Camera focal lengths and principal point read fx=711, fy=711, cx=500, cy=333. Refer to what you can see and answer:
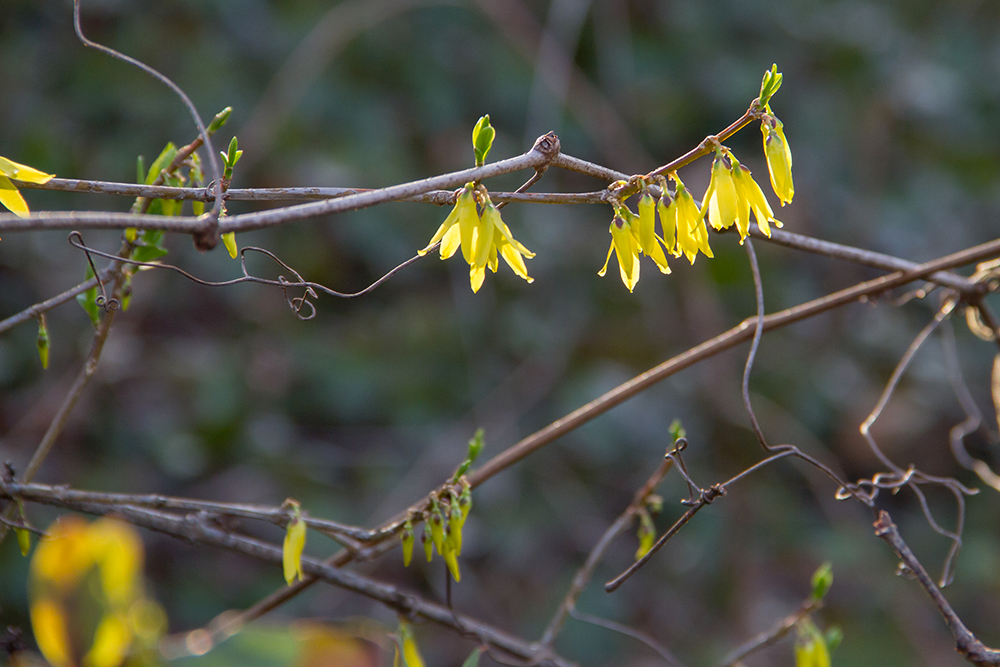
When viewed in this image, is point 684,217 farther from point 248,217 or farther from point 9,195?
point 9,195

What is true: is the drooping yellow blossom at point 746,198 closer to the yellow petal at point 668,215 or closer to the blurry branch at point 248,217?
the yellow petal at point 668,215

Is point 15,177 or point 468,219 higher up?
point 15,177

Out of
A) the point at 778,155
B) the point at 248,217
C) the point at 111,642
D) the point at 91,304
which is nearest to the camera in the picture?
the point at 248,217

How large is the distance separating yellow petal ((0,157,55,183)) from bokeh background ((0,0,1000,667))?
1346 millimetres

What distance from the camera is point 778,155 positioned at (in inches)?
20.8

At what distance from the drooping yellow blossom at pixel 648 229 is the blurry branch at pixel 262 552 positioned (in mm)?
401

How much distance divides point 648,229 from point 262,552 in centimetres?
48

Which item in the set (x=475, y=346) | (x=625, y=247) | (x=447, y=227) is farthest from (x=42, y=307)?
(x=475, y=346)

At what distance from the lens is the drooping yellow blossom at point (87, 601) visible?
2.45 ft

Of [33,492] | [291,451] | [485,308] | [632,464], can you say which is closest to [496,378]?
[485,308]

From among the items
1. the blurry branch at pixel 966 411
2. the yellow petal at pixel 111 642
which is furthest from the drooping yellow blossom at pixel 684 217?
the yellow petal at pixel 111 642

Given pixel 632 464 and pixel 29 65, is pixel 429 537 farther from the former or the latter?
pixel 29 65

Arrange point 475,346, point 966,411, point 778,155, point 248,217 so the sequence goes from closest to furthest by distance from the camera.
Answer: point 248,217 < point 778,155 < point 966,411 < point 475,346

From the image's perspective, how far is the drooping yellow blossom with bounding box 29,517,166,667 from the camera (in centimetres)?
75
